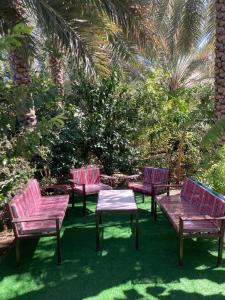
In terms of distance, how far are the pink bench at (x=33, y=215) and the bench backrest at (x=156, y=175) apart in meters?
2.58

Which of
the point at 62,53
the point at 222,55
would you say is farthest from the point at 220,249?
the point at 62,53

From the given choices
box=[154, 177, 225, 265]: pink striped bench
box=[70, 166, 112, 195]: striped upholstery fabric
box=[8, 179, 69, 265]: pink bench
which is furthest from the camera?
box=[70, 166, 112, 195]: striped upholstery fabric

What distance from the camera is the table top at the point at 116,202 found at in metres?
5.87

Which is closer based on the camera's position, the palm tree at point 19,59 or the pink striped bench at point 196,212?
the pink striped bench at point 196,212

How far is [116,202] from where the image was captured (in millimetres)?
6328

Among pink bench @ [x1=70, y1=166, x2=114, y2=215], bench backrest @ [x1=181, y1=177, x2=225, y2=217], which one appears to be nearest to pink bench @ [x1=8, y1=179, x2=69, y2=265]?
pink bench @ [x1=70, y1=166, x2=114, y2=215]

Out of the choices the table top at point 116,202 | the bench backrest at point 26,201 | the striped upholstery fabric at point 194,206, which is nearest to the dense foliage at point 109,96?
the bench backrest at point 26,201

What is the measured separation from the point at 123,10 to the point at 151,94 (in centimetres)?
336

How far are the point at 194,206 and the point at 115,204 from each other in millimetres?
1536

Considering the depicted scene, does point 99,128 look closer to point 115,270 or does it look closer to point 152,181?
point 152,181

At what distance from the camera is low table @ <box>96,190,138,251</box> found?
5.77 m

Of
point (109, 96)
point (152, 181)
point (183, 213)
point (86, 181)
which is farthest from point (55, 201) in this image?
point (109, 96)

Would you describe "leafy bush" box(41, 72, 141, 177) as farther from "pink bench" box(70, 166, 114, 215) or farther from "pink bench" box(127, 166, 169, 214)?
"pink bench" box(127, 166, 169, 214)

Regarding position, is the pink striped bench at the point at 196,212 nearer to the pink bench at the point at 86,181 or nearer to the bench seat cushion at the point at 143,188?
the bench seat cushion at the point at 143,188
